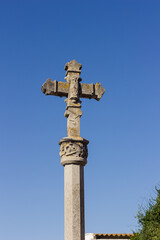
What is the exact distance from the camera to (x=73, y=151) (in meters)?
9.29

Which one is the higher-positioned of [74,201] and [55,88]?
[55,88]

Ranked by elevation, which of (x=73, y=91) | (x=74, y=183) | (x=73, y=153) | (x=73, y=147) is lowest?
(x=74, y=183)

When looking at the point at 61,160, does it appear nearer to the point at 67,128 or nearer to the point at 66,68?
the point at 67,128

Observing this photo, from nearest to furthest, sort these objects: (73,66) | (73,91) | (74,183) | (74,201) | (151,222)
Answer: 1. (74,201)
2. (74,183)
3. (73,91)
4. (73,66)
5. (151,222)

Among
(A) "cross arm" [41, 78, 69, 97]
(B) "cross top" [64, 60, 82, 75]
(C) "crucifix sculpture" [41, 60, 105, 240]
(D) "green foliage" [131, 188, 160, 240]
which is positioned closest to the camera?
(C) "crucifix sculpture" [41, 60, 105, 240]

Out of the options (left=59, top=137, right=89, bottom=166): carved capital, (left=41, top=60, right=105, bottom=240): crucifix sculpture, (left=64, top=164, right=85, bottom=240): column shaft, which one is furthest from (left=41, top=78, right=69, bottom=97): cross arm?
(left=64, top=164, right=85, bottom=240): column shaft

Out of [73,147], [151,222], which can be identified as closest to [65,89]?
[73,147]

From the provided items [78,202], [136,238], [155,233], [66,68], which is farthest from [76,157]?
[136,238]

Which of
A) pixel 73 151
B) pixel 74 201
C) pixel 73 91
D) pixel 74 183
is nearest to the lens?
pixel 74 201

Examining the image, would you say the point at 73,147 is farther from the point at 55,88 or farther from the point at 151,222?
the point at 151,222

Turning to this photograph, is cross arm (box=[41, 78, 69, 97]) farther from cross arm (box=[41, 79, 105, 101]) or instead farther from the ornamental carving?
the ornamental carving

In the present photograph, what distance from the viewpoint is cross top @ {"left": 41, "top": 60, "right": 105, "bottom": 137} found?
31.8 ft

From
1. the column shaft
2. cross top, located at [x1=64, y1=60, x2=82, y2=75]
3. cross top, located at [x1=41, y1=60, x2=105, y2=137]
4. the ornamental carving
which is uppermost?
cross top, located at [x1=64, y1=60, x2=82, y2=75]

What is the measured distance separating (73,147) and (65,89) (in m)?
1.67
